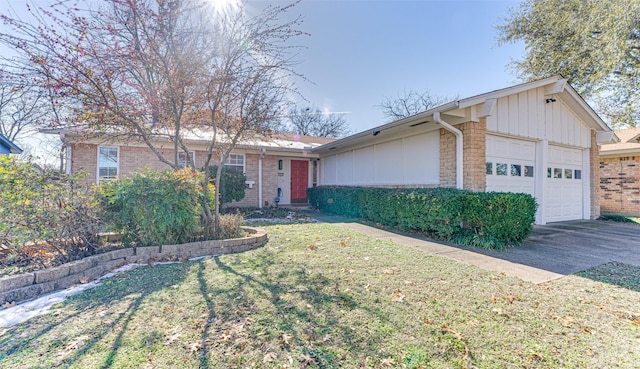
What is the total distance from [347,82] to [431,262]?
546 inches

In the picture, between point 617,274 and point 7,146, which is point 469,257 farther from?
point 7,146

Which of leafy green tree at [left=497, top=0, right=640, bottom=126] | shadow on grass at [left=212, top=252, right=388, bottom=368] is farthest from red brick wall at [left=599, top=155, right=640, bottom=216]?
shadow on grass at [left=212, top=252, right=388, bottom=368]

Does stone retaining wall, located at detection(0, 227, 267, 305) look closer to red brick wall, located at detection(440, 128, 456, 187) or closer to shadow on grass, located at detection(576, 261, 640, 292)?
red brick wall, located at detection(440, 128, 456, 187)

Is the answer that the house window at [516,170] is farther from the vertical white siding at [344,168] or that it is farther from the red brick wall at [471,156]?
the vertical white siding at [344,168]

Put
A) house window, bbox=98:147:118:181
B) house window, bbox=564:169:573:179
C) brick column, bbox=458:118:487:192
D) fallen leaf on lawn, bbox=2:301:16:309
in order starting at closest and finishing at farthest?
fallen leaf on lawn, bbox=2:301:16:309
brick column, bbox=458:118:487:192
house window, bbox=564:169:573:179
house window, bbox=98:147:118:181

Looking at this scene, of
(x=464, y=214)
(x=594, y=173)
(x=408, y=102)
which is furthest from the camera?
(x=408, y=102)

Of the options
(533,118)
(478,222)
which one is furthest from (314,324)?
(533,118)

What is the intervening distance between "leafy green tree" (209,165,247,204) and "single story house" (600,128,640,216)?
14676 mm

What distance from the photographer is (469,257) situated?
4.88 meters

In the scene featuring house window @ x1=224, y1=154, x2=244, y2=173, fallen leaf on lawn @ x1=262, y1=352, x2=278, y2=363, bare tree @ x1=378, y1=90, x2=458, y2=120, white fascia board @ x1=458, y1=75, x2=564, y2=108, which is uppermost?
bare tree @ x1=378, y1=90, x2=458, y2=120

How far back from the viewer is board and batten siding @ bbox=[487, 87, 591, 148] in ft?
24.1

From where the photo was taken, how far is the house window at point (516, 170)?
25.8 ft

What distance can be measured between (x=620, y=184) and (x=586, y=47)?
5.83 metres

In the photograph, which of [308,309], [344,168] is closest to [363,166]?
[344,168]
